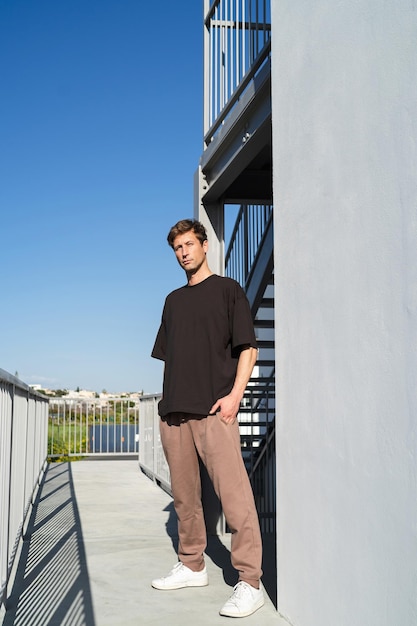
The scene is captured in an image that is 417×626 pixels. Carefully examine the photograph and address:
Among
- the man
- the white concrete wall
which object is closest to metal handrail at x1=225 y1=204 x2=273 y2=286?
the man

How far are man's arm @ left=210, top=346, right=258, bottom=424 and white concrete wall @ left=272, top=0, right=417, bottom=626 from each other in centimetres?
23

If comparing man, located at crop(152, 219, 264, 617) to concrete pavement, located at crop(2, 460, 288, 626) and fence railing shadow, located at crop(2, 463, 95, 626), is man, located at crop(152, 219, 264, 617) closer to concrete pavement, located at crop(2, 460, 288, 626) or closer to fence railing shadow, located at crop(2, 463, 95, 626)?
concrete pavement, located at crop(2, 460, 288, 626)

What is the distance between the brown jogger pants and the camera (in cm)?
284

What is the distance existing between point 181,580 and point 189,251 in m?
1.59

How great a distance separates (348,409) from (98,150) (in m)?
19.3

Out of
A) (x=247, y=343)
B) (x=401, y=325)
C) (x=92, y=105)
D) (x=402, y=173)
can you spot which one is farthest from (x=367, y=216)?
(x=92, y=105)

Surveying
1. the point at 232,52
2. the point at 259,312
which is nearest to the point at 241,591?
the point at 232,52

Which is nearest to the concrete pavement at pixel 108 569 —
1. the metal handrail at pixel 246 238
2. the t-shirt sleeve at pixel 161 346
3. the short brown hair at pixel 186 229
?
the t-shirt sleeve at pixel 161 346

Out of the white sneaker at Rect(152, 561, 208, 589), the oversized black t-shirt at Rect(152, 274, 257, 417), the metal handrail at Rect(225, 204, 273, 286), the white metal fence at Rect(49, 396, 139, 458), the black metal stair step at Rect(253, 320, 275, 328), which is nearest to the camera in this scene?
the oversized black t-shirt at Rect(152, 274, 257, 417)

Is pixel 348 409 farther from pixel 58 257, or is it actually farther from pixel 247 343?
pixel 58 257

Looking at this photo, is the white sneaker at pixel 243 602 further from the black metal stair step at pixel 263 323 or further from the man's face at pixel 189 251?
the black metal stair step at pixel 263 323

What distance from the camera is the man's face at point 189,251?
3.18 meters

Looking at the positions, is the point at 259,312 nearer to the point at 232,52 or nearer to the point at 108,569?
the point at 232,52

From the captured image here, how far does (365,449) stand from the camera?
78.4 inches
